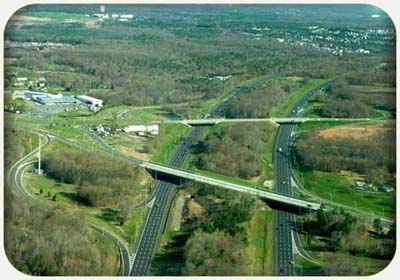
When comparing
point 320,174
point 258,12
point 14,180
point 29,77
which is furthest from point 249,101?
point 14,180

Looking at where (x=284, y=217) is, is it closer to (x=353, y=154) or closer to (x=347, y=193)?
(x=347, y=193)

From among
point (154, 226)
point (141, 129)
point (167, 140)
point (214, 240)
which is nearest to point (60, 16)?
point (141, 129)

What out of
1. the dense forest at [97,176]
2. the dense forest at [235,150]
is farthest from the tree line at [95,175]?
the dense forest at [235,150]

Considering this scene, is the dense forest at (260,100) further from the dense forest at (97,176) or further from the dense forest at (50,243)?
the dense forest at (50,243)

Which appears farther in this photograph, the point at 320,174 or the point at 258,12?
the point at 258,12

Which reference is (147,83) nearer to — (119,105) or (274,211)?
(119,105)
